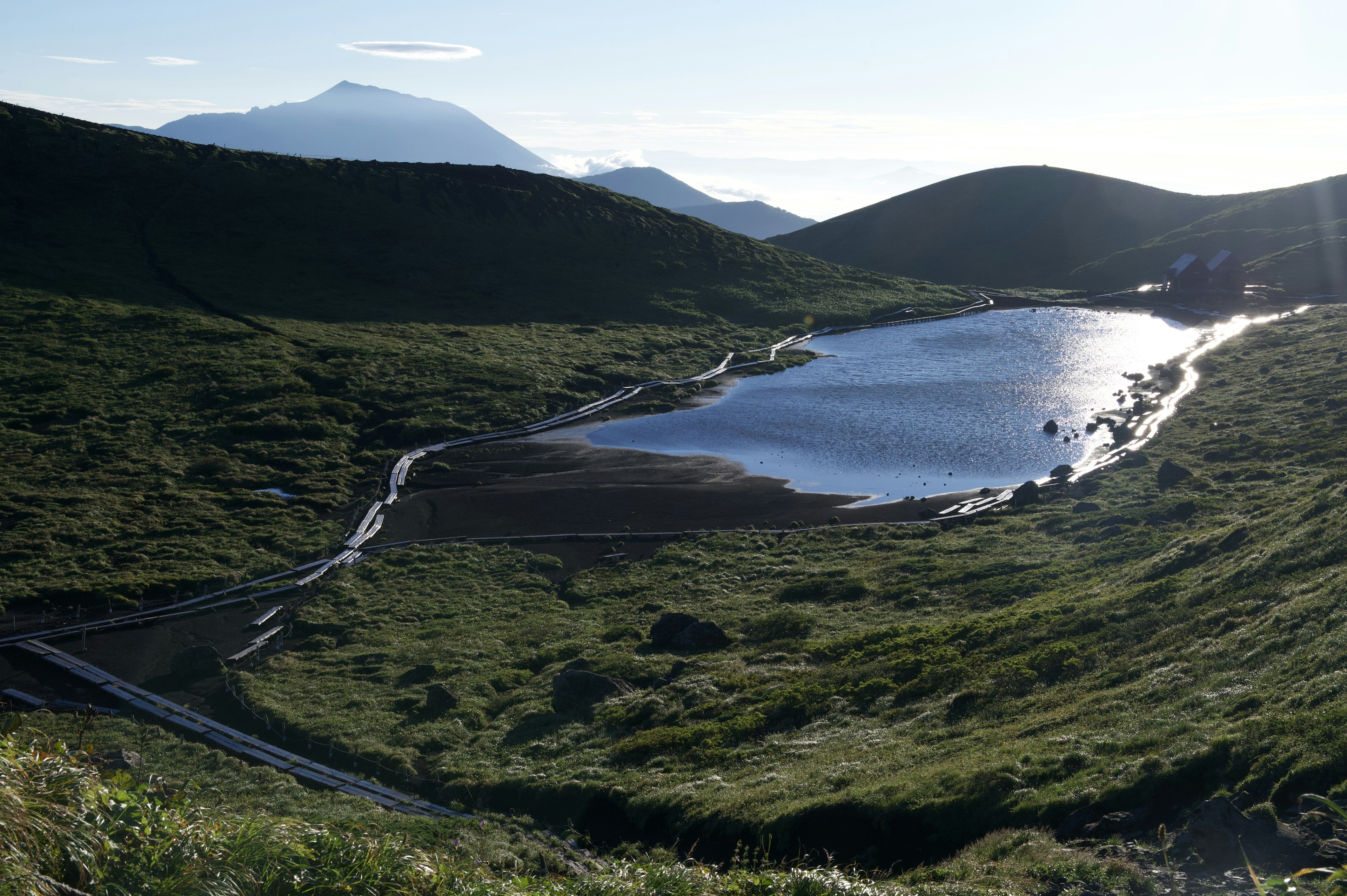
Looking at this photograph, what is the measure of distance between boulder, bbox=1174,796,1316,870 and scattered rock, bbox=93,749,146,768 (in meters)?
20.7

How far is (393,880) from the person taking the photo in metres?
8.17

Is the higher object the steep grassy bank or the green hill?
the green hill

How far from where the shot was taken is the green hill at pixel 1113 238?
152 m

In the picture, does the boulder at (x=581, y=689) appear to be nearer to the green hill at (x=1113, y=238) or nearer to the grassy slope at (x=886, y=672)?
the grassy slope at (x=886, y=672)

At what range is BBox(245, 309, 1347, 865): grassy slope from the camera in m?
15.3

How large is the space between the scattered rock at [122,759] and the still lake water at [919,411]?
127 feet

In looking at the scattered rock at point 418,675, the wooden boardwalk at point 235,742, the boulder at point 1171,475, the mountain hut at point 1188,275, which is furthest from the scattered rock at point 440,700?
the mountain hut at point 1188,275

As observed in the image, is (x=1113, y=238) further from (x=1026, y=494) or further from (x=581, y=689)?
(x=581, y=689)

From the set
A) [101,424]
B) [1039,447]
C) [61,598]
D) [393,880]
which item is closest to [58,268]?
[101,424]

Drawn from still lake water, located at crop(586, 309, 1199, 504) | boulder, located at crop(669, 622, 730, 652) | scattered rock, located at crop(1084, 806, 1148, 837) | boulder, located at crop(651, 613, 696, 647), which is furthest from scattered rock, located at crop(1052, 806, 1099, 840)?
still lake water, located at crop(586, 309, 1199, 504)

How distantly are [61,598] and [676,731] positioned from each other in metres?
27.1

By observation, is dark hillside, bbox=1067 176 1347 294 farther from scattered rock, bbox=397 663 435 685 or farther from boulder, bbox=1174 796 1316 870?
boulder, bbox=1174 796 1316 870

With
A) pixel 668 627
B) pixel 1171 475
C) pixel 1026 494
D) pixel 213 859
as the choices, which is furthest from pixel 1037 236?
pixel 213 859

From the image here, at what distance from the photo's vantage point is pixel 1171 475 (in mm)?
46438
